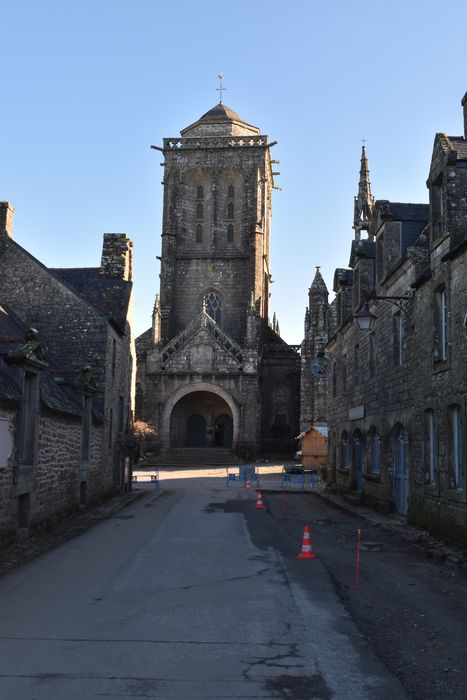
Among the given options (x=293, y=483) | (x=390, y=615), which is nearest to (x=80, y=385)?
(x=390, y=615)

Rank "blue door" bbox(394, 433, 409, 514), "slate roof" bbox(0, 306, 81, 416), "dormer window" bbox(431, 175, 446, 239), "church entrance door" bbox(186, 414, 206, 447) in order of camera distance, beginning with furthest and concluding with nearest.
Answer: "church entrance door" bbox(186, 414, 206, 447), "blue door" bbox(394, 433, 409, 514), "dormer window" bbox(431, 175, 446, 239), "slate roof" bbox(0, 306, 81, 416)

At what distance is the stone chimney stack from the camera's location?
25.1 m

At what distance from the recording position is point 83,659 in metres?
5.35

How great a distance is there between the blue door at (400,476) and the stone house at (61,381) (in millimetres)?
7715

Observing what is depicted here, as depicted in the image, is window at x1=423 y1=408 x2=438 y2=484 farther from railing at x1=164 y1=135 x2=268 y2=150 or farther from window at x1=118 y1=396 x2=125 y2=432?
railing at x1=164 y1=135 x2=268 y2=150

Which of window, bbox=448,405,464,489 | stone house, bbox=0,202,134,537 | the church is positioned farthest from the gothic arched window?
window, bbox=448,405,464,489

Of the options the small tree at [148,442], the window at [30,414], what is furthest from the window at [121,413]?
the small tree at [148,442]

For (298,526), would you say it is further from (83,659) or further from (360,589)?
(83,659)

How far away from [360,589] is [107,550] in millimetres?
4628

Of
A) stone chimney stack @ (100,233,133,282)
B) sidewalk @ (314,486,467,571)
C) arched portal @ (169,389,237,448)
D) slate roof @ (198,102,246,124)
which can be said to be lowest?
sidewalk @ (314,486,467,571)

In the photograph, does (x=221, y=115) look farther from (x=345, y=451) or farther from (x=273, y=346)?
(x=345, y=451)

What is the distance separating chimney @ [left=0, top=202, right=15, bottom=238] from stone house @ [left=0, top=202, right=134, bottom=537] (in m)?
0.03

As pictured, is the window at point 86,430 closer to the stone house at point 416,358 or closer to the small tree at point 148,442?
the stone house at point 416,358

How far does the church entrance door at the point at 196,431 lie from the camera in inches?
1836
